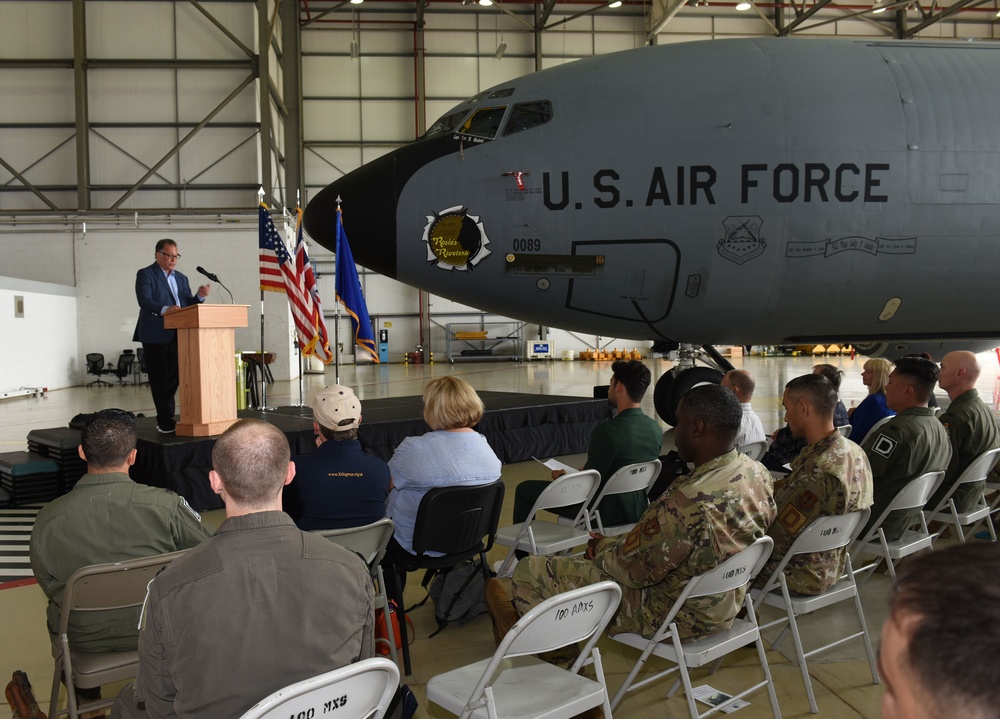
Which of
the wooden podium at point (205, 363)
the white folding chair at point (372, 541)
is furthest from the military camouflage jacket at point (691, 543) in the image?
the wooden podium at point (205, 363)

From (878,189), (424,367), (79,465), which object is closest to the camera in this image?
(878,189)

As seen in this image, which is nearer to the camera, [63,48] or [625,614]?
[625,614]

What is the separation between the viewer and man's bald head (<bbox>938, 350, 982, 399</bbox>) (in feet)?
18.1

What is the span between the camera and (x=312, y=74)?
91.4 feet

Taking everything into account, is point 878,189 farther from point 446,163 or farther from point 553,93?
point 446,163

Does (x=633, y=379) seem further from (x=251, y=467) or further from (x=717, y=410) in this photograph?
(x=251, y=467)

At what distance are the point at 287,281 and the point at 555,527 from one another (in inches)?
212

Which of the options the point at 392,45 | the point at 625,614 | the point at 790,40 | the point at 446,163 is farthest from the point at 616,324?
the point at 392,45

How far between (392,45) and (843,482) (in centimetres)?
2757

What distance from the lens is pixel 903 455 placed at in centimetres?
455

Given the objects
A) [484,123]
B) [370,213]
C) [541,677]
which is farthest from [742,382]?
[541,677]

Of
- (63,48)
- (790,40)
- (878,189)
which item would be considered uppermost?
(63,48)

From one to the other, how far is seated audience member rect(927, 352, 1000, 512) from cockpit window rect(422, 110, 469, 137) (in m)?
4.48

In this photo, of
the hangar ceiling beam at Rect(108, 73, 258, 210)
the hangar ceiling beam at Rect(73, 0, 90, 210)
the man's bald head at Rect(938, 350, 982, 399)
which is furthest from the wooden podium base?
the hangar ceiling beam at Rect(73, 0, 90, 210)
